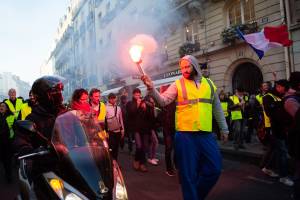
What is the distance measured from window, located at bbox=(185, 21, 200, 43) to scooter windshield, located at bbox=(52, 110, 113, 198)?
17.8 metres

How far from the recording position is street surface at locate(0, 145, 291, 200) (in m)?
5.27

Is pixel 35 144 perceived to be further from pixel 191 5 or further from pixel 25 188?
pixel 191 5

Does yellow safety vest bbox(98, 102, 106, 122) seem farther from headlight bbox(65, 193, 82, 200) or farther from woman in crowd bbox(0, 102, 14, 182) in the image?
headlight bbox(65, 193, 82, 200)

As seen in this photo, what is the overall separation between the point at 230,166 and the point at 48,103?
543cm

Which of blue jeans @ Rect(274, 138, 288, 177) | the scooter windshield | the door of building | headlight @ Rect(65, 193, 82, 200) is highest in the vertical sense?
the door of building

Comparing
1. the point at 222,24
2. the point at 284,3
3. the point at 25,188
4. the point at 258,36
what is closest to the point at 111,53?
the point at 222,24

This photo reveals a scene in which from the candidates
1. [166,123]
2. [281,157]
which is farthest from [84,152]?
[166,123]

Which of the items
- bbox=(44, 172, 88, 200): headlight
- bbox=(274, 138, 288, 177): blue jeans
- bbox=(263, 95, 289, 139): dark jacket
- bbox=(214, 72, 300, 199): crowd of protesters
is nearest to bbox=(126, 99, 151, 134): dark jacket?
bbox=(214, 72, 300, 199): crowd of protesters

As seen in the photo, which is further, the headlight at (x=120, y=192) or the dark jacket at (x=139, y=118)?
the dark jacket at (x=139, y=118)

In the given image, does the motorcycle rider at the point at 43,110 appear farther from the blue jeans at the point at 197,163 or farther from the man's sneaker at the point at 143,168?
the man's sneaker at the point at 143,168

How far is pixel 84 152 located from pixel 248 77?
603 inches

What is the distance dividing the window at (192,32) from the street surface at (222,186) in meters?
13.1

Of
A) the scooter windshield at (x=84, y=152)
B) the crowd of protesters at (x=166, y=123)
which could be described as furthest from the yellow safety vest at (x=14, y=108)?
the scooter windshield at (x=84, y=152)

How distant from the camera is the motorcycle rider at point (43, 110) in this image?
271 cm
